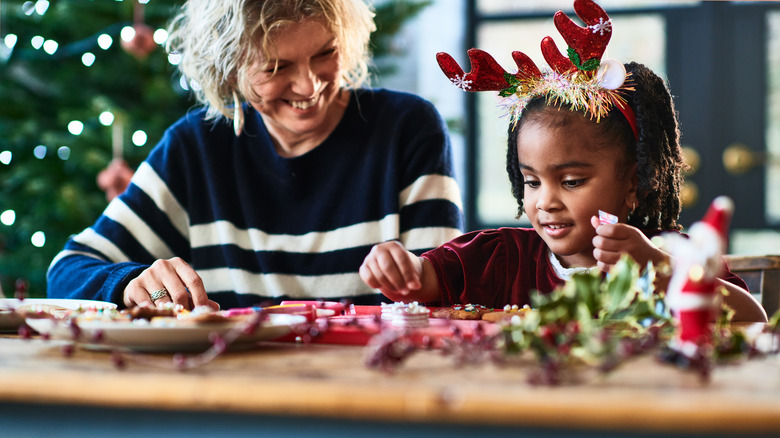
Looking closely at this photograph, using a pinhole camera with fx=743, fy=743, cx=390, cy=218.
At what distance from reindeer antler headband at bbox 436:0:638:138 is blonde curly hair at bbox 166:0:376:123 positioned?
37 centimetres

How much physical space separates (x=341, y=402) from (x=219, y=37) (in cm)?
126

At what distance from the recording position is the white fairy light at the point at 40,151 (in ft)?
8.93

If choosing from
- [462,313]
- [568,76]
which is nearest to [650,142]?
[568,76]

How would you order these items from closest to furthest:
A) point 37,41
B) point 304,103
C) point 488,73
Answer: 1. point 488,73
2. point 304,103
3. point 37,41

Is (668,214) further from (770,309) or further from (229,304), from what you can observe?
(229,304)

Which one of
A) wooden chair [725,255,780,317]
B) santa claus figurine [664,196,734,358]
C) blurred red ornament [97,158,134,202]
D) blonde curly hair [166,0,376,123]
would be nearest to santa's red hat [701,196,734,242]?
santa claus figurine [664,196,734,358]

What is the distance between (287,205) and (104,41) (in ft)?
4.28

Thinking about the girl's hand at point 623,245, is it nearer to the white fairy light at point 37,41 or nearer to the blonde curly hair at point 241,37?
the blonde curly hair at point 241,37

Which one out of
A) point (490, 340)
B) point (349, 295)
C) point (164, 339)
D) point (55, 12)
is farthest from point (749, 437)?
point (55, 12)

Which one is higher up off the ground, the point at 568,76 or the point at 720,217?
the point at 568,76

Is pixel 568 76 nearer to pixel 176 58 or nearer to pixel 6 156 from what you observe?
pixel 176 58

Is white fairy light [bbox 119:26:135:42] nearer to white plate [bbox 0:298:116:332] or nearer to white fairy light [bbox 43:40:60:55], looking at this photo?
white fairy light [bbox 43:40:60:55]

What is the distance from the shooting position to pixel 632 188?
4.54 feet

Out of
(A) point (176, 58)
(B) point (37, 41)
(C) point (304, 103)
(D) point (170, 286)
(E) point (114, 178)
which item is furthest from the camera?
(B) point (37, 41)
